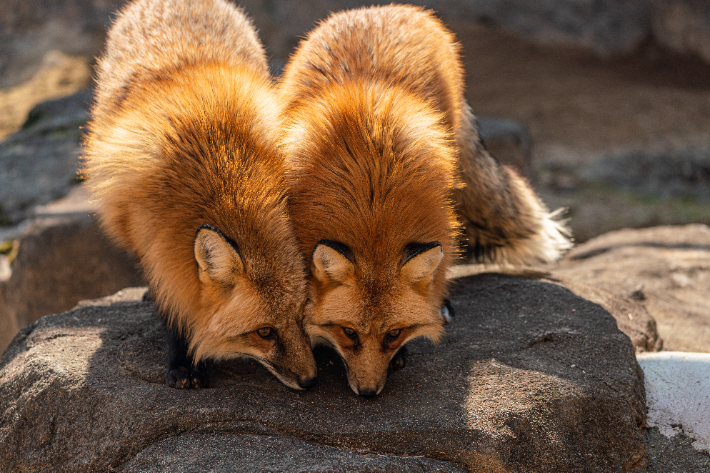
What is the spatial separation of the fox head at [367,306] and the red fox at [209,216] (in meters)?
0.14

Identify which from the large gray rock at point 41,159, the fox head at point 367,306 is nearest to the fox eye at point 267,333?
the fox head at point 367,306

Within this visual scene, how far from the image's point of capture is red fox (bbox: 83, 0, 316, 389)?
3.17m

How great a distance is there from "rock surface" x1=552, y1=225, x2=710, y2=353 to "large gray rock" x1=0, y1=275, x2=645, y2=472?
1566 millimetres

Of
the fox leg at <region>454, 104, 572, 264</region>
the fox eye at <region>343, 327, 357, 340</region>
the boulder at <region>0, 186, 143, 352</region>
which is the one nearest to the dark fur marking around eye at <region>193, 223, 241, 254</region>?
the fox eye at <region>343, 327, 357, 340</region>

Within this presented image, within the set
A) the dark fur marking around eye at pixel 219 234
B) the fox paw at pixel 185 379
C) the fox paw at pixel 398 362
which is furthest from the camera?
the fox paw at pixel 398 362

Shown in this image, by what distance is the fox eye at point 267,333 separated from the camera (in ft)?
10.7

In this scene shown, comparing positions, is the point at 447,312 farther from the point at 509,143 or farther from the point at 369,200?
the point at 509,143

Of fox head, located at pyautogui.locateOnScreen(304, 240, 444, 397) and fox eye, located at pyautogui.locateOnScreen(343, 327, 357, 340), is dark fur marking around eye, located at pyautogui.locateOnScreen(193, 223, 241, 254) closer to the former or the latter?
fox head, located at pyautogui.locateOnScreen(304, 240, 444, 397)

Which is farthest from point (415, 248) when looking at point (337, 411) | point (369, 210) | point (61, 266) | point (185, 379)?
point (61, 266)

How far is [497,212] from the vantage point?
16.2 feet

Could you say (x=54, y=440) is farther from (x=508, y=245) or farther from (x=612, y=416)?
(x=508, y=245)

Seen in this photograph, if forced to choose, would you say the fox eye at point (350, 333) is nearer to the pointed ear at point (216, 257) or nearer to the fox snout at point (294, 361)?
the fox snout at point (294, 361)

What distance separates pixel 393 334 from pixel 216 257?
104 cm

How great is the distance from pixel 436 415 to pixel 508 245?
7.62 feet
